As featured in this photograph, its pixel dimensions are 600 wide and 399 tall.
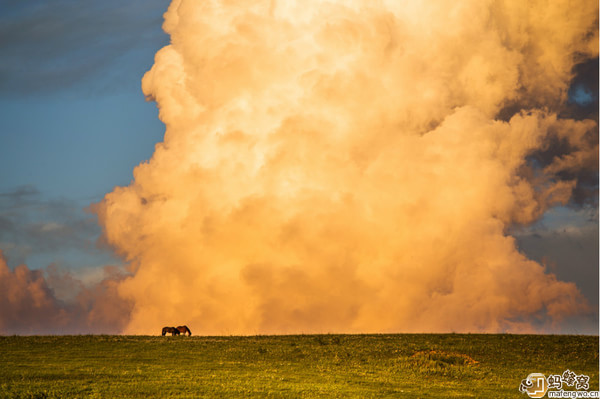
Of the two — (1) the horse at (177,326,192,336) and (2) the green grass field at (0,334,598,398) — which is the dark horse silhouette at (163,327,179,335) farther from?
(2) the green grass field at (0,334,598,398)

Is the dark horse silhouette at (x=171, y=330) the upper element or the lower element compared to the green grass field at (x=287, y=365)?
upper

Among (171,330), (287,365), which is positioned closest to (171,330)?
(171,330)

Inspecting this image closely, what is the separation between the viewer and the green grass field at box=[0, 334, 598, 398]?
33906 mm

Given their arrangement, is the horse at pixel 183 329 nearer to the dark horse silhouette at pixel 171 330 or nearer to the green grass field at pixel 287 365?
the dark horse silhouette at pixel 171 330

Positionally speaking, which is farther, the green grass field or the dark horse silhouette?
the dark horse silhouette

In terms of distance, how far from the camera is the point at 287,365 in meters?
44.3

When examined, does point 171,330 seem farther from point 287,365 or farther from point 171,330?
point 287,365

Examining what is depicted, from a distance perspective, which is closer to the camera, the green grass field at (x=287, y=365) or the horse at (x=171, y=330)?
the green grass field at (x=287, y=365)

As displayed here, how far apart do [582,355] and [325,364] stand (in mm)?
22740

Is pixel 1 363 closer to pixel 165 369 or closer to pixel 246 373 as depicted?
pixel 165 369

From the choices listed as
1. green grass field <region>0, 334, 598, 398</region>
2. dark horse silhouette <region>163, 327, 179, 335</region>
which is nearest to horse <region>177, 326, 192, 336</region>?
dark horse silhouette <region>163, 327, 179, 335</region>

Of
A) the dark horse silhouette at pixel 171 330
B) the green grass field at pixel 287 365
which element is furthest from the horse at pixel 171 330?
the green grass field at pixel 287 365

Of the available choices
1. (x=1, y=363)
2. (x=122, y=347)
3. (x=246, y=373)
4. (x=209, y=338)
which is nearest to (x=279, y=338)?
(x=209, y=338)

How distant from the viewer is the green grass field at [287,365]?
111ft
